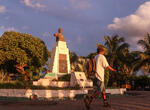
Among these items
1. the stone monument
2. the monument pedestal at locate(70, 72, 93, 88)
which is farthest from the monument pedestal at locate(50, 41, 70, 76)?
the monument pedestal at locate(70, 72, 93, 88)

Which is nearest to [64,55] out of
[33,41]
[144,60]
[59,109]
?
[33,41]

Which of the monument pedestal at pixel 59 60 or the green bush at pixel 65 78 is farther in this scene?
the monument pedestal at pixel 59 60

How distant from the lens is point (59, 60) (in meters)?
22.7

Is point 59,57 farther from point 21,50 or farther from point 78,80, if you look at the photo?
point 78,80

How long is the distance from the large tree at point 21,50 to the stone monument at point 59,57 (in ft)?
6.26

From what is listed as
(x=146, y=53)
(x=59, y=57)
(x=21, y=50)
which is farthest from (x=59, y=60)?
(x=146, y=53)

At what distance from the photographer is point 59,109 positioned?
557 cm

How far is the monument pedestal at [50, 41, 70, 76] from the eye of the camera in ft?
72.3

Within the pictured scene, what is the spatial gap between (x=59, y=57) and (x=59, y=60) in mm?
462

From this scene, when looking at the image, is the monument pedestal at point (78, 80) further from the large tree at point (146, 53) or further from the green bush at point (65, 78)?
the large tree at point (146, 53)

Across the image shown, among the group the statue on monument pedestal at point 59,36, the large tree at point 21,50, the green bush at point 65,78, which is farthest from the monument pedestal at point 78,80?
the statue on monument pedestal at point 59,36

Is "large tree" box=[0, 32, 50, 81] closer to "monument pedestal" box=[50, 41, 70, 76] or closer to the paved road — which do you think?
"monument pedestal" box=[50, 41, 70, 76]

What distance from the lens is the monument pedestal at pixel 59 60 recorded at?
72.3 feet

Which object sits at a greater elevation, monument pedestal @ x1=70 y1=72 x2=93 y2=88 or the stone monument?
the stone monument
